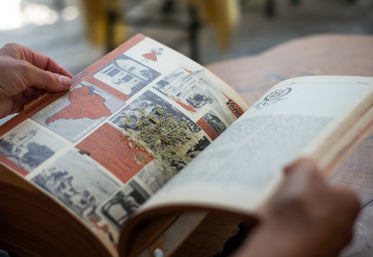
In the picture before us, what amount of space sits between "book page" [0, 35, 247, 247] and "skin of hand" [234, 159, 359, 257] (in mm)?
242

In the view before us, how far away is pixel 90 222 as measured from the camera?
1.74 ft

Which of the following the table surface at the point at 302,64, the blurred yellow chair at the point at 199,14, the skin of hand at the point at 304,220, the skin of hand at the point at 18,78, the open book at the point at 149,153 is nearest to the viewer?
the skin of hand at the point at 304,220

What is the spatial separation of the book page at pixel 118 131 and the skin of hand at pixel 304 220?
0.79 feet

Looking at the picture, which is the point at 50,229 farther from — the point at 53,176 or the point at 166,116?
the point at 166,116

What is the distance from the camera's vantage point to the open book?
48 centimetres

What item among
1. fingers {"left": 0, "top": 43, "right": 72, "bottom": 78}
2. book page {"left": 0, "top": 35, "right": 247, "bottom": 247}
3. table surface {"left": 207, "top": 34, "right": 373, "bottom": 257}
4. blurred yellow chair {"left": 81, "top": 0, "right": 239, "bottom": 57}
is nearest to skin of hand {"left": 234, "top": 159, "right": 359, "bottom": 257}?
book page {"left": 0, "top": 35, "right": 247, "bottom": 247}

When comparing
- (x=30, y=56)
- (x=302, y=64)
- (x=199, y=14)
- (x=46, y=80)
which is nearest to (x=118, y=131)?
(x=46, y=80)

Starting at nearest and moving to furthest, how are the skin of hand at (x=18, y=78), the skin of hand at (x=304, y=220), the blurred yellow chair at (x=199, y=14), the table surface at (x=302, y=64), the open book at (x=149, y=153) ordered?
1. the skin of hand at (x=304, y=220)
2. the open book at (x=149, y=153)
3. the skin of hand at (x=18, y=78)
4. the table surface at (x=302, y=64)
5. the blurred yellow chair at (x=199, y=14)

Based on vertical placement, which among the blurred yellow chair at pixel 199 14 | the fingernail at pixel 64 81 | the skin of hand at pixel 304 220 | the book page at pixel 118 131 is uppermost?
the skin of hand at pixel 304 220

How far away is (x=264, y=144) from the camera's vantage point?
52cm

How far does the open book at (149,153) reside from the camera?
481 millimetres

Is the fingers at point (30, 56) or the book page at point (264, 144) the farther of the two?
the fingers at point (30, 56)

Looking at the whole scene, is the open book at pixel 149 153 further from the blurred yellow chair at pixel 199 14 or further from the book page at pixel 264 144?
the blurred yellow chair at pixel 199 14

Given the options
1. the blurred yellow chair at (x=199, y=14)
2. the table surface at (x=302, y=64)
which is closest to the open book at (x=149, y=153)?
the table surface at (x=302, y=64)
